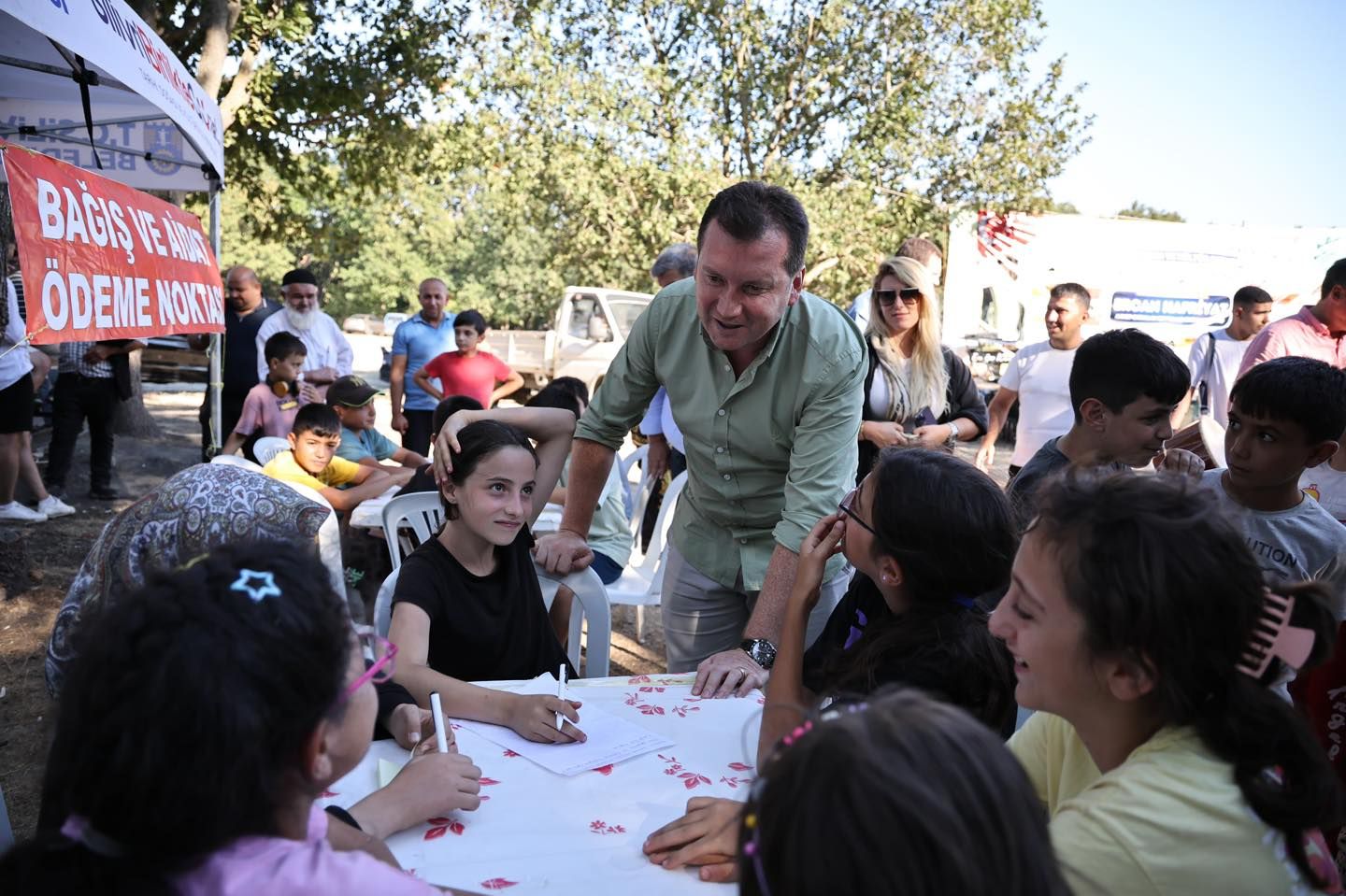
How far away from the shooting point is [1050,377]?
5.43 metres

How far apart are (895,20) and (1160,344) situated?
50.1ft

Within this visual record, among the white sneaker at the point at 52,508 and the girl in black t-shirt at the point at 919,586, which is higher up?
the girl in black t-shirt at the point at 919,586

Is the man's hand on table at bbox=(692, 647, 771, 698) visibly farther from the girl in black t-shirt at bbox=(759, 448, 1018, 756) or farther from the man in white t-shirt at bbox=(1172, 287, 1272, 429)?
the man in white t-shirt at bbox=(1172, 287, 1272, 429)

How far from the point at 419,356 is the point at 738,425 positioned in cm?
602

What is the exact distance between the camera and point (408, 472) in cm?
534

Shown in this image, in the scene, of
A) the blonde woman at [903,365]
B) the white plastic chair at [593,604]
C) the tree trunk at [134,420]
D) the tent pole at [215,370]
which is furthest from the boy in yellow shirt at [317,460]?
the tree trunk at [134,420]

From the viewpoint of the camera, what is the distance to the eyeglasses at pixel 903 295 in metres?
4.34

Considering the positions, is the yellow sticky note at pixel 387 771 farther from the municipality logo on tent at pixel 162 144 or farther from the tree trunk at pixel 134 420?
the tree trunk at pixel 134 420

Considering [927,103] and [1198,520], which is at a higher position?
[927,103]

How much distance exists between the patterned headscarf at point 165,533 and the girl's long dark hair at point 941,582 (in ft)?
4.50

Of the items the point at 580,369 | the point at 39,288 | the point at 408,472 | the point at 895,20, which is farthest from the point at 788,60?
the point at 39,288

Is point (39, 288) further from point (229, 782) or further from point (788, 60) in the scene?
point (788, 60)

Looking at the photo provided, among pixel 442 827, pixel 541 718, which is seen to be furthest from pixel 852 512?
pixel 442 827

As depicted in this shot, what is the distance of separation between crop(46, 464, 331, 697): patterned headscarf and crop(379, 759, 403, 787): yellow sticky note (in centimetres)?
74
